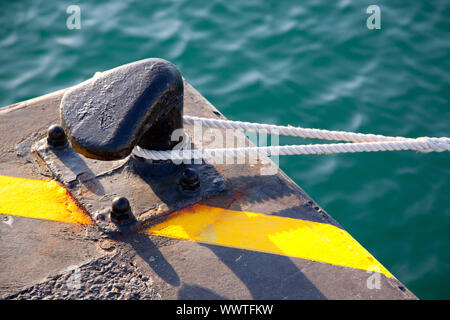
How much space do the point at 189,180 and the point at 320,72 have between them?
8.49 feet

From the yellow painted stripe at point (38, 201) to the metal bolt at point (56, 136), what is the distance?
0.22 meters

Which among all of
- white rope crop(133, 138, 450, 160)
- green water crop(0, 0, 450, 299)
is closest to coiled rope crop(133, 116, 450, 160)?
white rope crop(133, 138, 450, 160)

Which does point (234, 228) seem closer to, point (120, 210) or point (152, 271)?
point (152, 271)

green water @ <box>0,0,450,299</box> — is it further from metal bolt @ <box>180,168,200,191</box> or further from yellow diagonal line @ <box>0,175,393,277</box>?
metal bolt @ <box>180,168,200,191</box>

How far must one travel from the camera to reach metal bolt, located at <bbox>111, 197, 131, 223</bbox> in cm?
210

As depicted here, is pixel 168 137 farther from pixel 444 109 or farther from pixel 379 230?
pixel 444 109

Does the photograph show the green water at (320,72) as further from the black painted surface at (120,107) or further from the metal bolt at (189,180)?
the black painted surface at (120,107)

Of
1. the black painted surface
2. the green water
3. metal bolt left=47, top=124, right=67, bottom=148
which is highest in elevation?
the black painted surface

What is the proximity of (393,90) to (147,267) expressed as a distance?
3.15 m

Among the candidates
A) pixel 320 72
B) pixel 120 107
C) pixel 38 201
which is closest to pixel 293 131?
pixel 120 107

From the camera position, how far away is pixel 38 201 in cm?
232

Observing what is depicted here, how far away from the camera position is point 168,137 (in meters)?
2.27

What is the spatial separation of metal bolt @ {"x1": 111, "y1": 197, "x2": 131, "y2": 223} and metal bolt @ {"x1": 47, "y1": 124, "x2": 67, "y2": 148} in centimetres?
61
